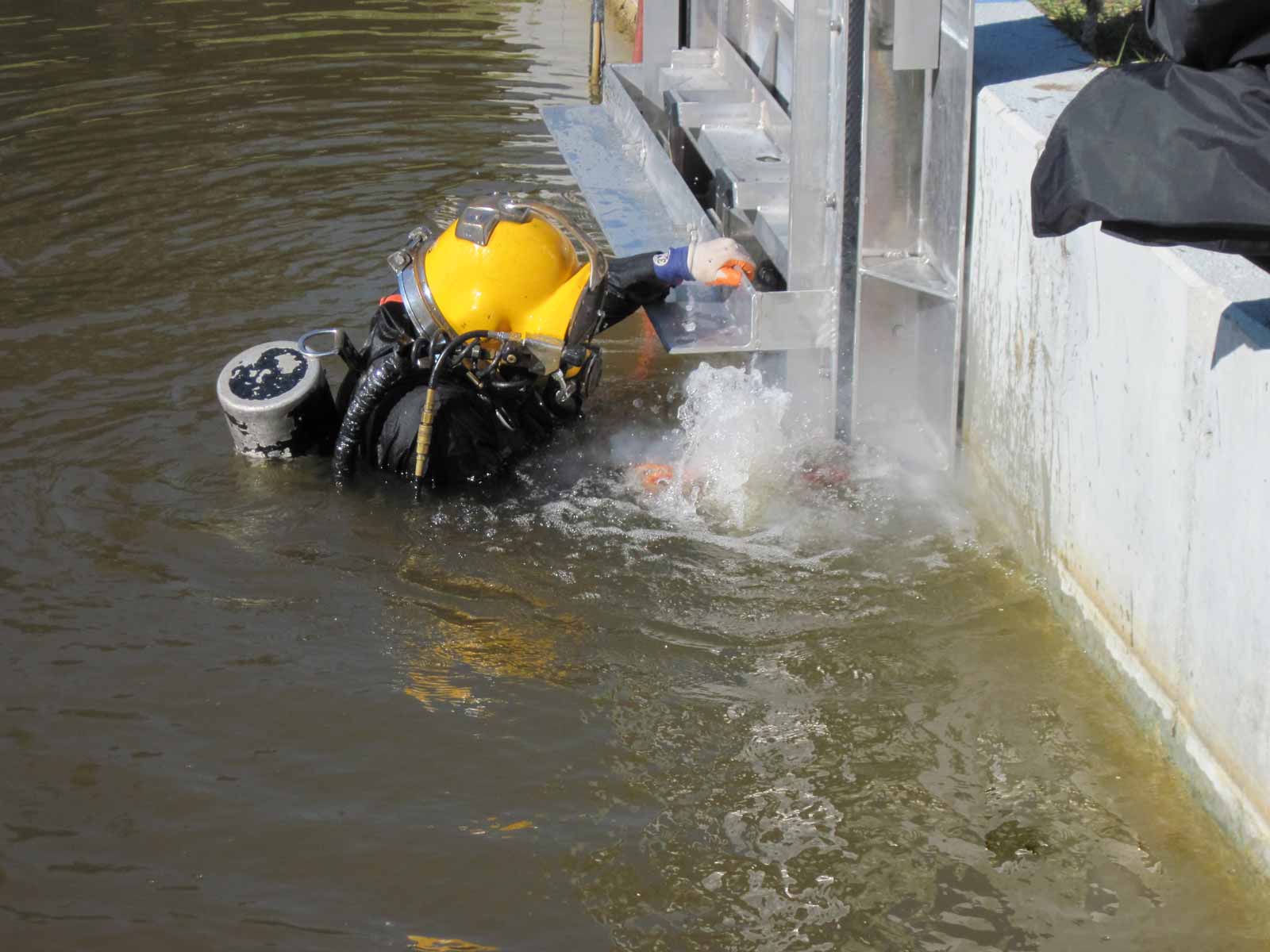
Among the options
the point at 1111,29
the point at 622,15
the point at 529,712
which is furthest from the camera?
the point at 622,15

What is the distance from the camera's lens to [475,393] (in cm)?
513

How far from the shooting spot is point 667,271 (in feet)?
17.1

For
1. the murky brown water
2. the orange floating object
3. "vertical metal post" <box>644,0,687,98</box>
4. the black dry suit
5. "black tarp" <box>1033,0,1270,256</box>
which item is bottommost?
the murky brown water

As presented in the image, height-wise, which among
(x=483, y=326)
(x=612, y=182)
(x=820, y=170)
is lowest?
(x=483, y=326)

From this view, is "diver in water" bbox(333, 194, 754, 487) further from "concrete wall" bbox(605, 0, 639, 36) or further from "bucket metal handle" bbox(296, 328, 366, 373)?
"concrete wall" bbox(605, 0, 639, 36)

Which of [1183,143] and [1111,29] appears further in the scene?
[1111,29]

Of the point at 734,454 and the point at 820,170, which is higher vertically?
the point at 820,170

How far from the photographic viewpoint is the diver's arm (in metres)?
5.14

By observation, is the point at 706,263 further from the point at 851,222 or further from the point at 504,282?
the point at 504,282

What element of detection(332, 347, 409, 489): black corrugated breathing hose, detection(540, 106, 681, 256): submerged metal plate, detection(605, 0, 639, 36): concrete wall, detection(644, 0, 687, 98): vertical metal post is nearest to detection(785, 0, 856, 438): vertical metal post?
detection(540, 106, 681, 256): submerged metal plate

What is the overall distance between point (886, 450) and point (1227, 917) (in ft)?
7.53

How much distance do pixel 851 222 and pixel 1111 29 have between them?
1.26 m

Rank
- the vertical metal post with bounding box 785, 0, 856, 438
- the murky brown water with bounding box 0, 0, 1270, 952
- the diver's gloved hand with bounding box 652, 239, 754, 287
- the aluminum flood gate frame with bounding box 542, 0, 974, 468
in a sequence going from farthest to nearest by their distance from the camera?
1. the diver's gloved hand with bounding box 652, 239, 754, 287
2. the vertical metal post with bounding box 785, 0, 856, 438
3. the aluminum flood gate frame with bounding box 542, 0, 974, 468
4. the murky brown water with bounding box 0, 0, 1270, 952

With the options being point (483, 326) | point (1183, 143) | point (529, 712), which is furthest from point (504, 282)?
point (1183, 143)
